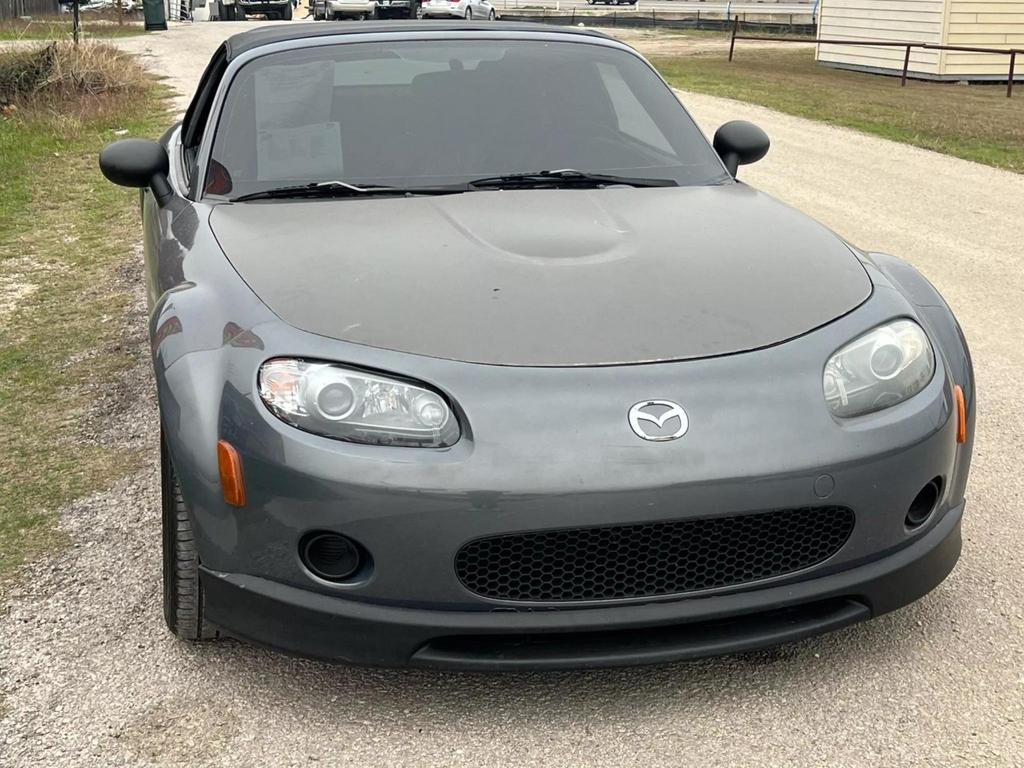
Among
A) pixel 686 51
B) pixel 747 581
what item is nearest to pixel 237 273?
pixel 747 581

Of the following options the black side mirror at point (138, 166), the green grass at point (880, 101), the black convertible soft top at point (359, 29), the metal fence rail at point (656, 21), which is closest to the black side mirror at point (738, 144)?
the black convertible soft top at point (359, 29)

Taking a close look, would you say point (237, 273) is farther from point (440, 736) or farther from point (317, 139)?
point (440, 736)

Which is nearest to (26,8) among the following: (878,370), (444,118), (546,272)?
(444,118)

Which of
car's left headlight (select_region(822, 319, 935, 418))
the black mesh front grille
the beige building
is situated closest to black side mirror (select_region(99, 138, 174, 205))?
the black mesh front grille

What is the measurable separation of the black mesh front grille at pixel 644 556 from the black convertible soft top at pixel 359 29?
2414mm

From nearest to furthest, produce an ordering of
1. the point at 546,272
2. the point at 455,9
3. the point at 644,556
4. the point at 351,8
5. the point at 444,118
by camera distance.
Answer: the point at 644,556 < the point at 546,272 < the point at 444,118 < the point at 455,9 < the point at 351,8

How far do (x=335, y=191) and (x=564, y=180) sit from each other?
726mm

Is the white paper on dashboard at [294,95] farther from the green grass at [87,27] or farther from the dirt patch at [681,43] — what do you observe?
the green grass at [87,27]

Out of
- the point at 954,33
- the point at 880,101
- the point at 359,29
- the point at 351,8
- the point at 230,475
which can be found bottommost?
the point at 880,101

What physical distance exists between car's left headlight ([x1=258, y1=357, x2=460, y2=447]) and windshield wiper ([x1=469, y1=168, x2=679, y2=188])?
4.47 feet

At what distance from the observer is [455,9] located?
3838 centimetres

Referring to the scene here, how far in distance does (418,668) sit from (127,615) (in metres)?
0.97

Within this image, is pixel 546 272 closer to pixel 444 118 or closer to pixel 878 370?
pixel 878 370

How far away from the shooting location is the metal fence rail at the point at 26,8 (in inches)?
1485
